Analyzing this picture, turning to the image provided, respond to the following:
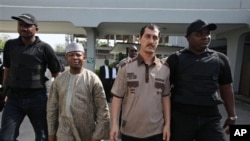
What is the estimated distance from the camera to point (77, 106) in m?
3.18

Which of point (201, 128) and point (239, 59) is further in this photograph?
point (239, 59)

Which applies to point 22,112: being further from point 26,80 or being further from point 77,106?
point 77,106

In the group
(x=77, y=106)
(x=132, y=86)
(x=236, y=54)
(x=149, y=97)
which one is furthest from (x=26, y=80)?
(x=236, y=54)

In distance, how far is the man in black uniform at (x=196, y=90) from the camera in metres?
3.12

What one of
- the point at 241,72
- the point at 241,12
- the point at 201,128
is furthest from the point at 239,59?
the point at 201,128

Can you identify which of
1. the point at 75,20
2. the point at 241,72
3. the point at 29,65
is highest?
the point at 75,20

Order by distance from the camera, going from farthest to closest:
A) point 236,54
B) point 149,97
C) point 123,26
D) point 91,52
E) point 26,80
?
point 91,52
point 123,26
point 236,54
point 26,80
point 149,97

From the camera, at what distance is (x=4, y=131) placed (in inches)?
139

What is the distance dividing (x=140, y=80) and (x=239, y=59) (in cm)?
1435

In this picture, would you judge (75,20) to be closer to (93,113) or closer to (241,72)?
(241,72)

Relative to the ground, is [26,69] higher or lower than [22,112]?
higher

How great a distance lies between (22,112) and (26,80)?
1.29 feet

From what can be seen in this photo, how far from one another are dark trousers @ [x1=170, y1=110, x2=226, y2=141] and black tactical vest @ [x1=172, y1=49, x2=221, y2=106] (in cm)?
15

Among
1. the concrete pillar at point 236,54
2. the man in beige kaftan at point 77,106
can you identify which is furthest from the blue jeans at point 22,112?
the concrete pillar at point 236,54
